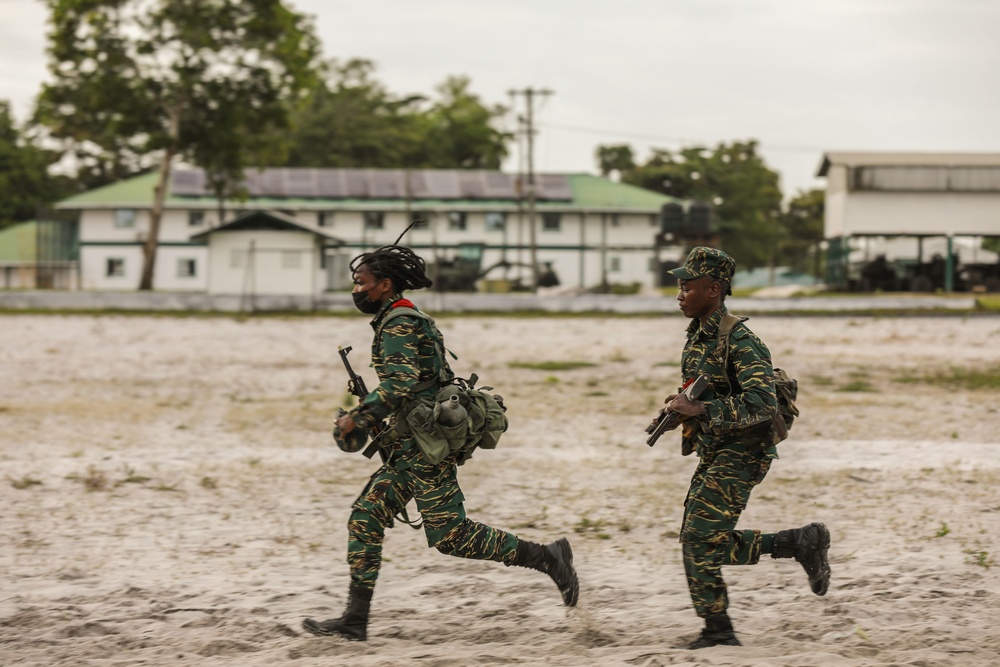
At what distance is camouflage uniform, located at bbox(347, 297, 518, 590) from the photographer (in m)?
4.94

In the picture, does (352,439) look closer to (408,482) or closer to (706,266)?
(408,482)

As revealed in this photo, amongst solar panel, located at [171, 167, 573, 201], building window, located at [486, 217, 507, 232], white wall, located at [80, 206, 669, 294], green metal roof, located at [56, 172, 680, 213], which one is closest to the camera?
green metal roof, located at [56, 172, 680, 213]

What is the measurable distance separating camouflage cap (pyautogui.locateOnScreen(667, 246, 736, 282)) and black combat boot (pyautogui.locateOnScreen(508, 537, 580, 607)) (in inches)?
52.8

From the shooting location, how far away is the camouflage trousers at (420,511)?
5.10 m

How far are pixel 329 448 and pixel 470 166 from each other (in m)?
68.4

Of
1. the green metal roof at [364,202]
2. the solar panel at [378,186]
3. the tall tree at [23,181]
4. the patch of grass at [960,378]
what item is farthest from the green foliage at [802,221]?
the patch of grass at [960,378]

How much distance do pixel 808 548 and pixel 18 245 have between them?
211ft

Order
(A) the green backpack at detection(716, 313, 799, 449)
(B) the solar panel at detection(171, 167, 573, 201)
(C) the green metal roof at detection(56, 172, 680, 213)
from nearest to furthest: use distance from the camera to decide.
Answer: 1. (A) the green backpack at detection(716, 313, 799, 449)
2. (C) the green metal roof at detection(56, 172, 680, 213)
3. (B) the solar panel at detection(171, 167, 573, 201)

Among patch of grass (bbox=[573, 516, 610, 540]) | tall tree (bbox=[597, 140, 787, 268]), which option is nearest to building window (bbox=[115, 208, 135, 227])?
tall tree (bbox=[597, 140, 787, 268])

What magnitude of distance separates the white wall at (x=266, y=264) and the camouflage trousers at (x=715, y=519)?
33.2 metres

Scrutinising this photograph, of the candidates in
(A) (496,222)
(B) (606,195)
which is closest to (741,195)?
(B) (606,195)

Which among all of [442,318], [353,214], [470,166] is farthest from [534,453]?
[470,166]

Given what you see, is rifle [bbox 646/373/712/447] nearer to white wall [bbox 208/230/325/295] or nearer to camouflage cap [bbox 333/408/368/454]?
camouflage cap [bbox 333/408/368/454]

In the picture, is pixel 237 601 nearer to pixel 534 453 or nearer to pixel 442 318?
pixel 534 453
